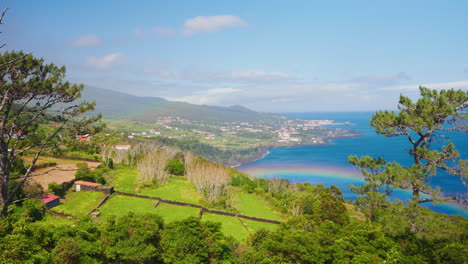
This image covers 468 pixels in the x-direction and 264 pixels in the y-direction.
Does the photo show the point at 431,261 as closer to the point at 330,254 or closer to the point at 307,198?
the point at 330,254

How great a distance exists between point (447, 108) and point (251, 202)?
16488 millimetres

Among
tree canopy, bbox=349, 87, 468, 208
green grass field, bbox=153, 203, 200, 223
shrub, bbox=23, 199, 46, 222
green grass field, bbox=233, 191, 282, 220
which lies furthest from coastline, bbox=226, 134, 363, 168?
tree canopy, bbox=349, 87, 468, 208

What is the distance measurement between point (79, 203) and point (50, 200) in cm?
171

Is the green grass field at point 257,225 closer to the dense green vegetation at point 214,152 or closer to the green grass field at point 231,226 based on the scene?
the green grass field at point 231,226

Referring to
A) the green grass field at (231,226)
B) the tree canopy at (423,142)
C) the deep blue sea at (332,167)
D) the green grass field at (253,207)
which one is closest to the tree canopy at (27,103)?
the green grass field at (231,226)

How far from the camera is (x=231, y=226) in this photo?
16562mm

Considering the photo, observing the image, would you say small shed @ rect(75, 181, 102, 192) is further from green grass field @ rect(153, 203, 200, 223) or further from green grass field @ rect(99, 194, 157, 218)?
green grass field @ rect(153, 203, 200, 223)

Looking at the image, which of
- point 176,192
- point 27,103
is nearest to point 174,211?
point 176,192

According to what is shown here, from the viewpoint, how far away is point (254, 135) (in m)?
141

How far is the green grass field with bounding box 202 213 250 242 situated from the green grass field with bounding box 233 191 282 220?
85.4 inches

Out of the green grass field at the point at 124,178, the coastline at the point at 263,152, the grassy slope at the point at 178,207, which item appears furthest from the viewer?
the coastline at the point at 263,152

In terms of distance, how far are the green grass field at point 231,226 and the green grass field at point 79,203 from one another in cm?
686

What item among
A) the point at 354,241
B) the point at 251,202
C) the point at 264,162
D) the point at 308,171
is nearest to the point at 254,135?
the point at 264,162

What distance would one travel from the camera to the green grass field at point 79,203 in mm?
15187
